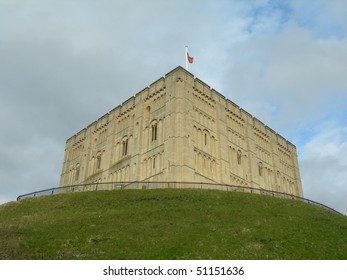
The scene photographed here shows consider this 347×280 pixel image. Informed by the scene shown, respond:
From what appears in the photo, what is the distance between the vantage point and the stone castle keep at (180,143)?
47344 millimetres

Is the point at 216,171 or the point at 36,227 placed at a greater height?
the point at 216,171

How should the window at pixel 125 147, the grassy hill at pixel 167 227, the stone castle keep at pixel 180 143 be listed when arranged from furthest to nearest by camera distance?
the window at pixel 125 147, the stone castle keep at pixel 180 143, the grassy hill at pixel 167 227

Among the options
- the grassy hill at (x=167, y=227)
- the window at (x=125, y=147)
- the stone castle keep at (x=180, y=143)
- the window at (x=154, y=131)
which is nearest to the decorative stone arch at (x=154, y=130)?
the window at (x=154, y=131)

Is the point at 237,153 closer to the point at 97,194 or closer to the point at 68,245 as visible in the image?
the point at 97,194

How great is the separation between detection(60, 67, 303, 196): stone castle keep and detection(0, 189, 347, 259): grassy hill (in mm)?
12183

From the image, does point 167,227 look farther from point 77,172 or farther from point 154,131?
point 77,172

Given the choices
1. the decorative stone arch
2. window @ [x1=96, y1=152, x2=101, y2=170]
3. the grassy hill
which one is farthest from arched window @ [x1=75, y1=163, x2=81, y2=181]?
the grassy hill

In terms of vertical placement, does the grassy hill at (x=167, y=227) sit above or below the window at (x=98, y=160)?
below

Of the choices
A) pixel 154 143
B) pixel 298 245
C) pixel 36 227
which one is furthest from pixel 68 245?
pixel 154 143

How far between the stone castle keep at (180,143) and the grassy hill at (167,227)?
480 inches

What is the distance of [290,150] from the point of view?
226 feet

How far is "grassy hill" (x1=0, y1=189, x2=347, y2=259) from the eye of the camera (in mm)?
20534

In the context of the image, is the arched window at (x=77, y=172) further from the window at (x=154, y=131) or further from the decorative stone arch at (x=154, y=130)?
the window at (x=154, y=131)

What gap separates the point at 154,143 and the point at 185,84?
27.1 ft
